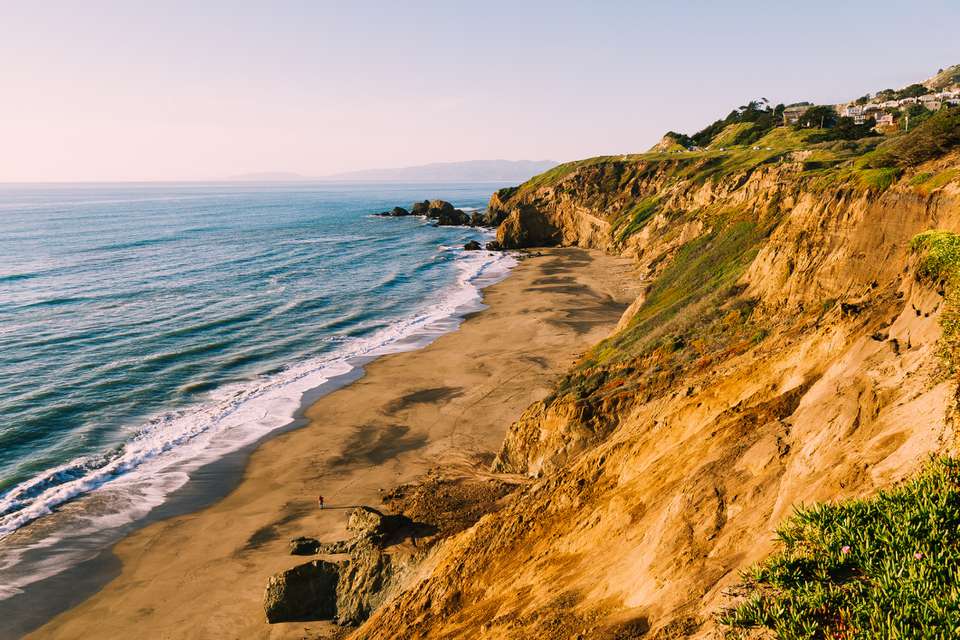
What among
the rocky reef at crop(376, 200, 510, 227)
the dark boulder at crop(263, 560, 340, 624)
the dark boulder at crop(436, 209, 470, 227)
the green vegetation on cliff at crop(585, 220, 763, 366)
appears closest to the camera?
the dark boulder at crop(263, 560, 340, 624)

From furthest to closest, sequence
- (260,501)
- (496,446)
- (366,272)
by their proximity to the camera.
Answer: (366,272), (496,446), (260,501)

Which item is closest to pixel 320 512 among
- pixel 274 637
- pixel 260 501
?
pixel 260 501

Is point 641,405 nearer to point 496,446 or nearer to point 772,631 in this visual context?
point 496,446

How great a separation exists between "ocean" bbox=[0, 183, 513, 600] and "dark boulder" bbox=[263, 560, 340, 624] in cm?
1030

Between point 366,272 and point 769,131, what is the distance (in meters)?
69.9

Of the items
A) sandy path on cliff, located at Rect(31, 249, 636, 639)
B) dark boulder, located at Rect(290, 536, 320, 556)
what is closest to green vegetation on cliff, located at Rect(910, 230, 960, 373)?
sandy path on cliff, located at Rect(31, 249, 636, 639)

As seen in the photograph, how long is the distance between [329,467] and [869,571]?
24995 millimetres

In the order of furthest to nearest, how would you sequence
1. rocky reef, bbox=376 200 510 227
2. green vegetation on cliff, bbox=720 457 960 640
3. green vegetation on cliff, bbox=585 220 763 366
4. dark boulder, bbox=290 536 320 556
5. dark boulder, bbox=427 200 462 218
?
dark boulder, bbox=427 200 462 218
rocky reef, bbox=376 200 510 227
green vegetation on cliff, bbox=585 220 763 366
dark boulder, bbox=290 536 320 556
green vegetation on cliff, bbox=720 457 960 640

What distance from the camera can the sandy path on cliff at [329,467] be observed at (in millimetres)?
19328

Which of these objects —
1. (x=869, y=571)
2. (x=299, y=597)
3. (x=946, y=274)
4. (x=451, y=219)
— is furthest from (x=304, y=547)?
(x=451, y=219)

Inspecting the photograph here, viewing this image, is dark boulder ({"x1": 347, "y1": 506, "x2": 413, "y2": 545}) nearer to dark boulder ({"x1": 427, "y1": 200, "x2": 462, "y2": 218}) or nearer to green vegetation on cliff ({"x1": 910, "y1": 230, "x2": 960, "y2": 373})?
green vegetation on cliff ({"x1": 910, "y1": 230, "x2": 960, "y2": 373})

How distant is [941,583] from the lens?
21.0 feet

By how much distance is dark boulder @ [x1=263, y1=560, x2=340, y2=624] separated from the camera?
17766 mm

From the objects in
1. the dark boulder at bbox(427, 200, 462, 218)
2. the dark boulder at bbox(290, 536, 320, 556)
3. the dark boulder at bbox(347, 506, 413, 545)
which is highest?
the dark boulder at bbox(427, 200, 462, 218)
